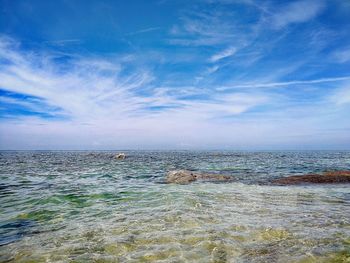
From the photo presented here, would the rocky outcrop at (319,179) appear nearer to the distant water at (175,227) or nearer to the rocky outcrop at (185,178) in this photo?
the rocky outcrop at (185,178)

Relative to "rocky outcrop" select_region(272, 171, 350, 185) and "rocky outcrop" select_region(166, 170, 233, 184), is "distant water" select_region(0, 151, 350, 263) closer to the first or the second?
"rocky outcrop" select_region(272, 171, 350, 185)

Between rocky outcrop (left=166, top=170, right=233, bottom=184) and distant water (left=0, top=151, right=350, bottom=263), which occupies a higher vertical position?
rocky outcrop (left=166, top=170, right=233, bottom=184)

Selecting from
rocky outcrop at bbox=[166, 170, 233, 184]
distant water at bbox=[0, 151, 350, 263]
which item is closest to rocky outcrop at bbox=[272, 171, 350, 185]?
rocky outcrop at bbox=[166, 170, 233, 184]

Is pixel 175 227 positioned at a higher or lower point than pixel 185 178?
lower

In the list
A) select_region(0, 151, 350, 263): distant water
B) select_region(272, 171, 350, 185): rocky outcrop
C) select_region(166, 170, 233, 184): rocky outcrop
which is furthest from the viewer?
select_region(166, 170, 233, 184): rocky outcrop

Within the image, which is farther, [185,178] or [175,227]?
[185,178]

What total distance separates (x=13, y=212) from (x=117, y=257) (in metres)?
6.95

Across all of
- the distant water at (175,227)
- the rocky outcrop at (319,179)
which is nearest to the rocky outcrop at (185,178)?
the rocky outcrop at (319,179)

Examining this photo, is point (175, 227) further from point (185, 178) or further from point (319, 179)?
point (319, 179)

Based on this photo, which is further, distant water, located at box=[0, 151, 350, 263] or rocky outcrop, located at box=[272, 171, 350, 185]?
rocky outcrop, located at box=[272, 171, 350, 185]

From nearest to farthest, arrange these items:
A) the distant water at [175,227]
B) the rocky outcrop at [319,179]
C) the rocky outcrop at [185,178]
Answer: the distant water at [175,227], the rocky outcrop at [319,179], the rocky outcrop at [185,178]

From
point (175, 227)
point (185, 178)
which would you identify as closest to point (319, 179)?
point (185, 178)

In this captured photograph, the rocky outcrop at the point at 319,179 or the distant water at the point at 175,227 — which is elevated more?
the rocky outcrop at the point at 319,179

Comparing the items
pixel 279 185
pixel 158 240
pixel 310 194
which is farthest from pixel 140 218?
pixel 279 185
